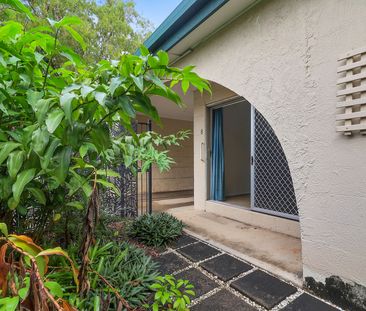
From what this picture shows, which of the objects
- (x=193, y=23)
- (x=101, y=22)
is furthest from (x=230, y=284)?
(x=101, y=22)

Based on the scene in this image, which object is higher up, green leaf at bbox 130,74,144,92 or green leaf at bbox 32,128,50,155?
green leaf at bbox 130,74,144,92

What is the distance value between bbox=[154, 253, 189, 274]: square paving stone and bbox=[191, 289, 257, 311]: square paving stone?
0.48m

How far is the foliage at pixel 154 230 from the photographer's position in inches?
102

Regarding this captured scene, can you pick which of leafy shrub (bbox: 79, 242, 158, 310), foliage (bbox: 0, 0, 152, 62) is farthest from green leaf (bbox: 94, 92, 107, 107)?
foliage (bbox: 0, 0, 152, 62)

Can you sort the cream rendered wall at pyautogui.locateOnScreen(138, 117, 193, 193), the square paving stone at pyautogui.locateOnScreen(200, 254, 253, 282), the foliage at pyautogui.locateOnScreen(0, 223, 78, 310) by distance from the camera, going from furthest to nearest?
the cream rendered wall at pyautogui.locateOnScreen(138, 117, 193, 193) < the square paving stone at pyautogui.locateOnScreen(200, 254, 253, 282) < the foliage at pyautogui.locateOnScreen(0, 223, 78, 310)

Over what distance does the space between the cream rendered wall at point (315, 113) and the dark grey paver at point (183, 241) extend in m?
1.28

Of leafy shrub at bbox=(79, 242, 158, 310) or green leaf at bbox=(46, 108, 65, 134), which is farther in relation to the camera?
leafy shrub at bbox=(79, 242, 158, 310)

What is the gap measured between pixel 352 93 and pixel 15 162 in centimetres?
188

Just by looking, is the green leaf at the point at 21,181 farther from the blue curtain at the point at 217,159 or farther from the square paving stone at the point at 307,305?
the blue curtain at the point at 217,159

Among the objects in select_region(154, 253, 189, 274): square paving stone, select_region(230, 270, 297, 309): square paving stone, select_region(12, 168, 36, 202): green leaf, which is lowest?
select_region(154, 253, 189, 274): square paving stone

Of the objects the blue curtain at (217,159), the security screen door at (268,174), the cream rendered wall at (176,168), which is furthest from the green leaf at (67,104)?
the cream rendered wall at (176,168)

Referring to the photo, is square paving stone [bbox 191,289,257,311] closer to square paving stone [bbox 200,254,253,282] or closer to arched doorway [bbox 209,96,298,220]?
square paving stone [bbox 200,254,253,282]

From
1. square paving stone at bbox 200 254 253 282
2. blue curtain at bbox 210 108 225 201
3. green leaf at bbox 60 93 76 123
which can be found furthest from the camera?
blue curtain at bbox 210 108 225 201

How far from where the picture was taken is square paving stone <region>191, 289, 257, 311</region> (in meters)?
1.52
